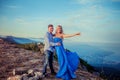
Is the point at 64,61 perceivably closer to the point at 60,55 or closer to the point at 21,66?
the point at 60,55

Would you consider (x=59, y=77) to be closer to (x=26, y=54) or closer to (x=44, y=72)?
(x=44, y=72)

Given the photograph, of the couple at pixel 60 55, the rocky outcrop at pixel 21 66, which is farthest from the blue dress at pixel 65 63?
the rocky outcrop at pixel 21 66

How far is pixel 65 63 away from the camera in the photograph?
953cm

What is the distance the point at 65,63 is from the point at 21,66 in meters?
2.12

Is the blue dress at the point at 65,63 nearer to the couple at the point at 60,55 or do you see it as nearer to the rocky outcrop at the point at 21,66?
the couple at the point at 60,55

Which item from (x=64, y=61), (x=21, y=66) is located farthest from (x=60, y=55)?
(x=21, y=66)

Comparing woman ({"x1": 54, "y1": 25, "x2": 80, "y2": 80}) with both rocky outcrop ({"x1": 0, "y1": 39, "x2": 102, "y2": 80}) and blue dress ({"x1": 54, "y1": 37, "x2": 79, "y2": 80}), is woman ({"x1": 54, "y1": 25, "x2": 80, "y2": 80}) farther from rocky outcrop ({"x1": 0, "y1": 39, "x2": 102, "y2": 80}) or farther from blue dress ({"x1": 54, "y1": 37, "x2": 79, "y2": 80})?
rocky outcrop ({"x1": 0, "y1": 39, "x2": 102, "y2": 80})

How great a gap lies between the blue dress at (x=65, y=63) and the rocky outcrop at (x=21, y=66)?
0.36 meters

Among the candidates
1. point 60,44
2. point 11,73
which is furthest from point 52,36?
point 11,73

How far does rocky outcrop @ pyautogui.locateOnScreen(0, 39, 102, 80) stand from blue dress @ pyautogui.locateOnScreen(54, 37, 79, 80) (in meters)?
0.36

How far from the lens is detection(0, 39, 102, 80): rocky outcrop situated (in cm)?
931

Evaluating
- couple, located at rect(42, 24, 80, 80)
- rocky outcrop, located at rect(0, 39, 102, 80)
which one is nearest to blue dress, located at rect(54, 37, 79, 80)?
couple, located at rect(42, 24, 80, 80)

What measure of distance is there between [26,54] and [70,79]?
4.06 metres

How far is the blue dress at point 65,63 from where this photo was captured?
947cm
